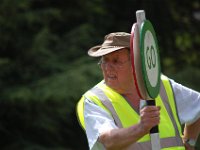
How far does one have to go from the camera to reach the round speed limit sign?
4.11 m

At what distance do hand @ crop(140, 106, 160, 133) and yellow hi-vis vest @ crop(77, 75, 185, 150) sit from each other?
A: 1.27ft

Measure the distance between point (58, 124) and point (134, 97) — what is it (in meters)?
5.05

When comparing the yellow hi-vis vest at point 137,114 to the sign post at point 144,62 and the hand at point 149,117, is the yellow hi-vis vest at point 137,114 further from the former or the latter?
the hand at point 149,117

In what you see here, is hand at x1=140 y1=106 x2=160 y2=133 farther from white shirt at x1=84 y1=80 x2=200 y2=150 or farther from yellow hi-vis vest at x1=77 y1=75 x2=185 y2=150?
yellow hi-vis vest at x1=77 y1=75 x2=185 y2=150

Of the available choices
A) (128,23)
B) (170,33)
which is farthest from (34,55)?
(170,33)

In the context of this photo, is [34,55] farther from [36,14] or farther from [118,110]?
[118,110]

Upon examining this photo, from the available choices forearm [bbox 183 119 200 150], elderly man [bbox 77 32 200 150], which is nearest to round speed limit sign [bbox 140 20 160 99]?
elderly man [bbox 77 32 200 150]

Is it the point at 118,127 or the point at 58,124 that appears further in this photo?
the point at 58,124

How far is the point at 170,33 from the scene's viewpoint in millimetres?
11930

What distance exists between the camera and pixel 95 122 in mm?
4410

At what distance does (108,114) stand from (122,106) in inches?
4.0

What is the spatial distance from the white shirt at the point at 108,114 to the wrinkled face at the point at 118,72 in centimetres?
16

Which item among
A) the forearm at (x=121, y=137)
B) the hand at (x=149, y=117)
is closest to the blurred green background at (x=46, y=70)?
the forearm at (x=121, y=137)

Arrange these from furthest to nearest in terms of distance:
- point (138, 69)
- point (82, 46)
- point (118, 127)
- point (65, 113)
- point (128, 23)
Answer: point (128, 23) → point (82, 46) → point (65, 113) → point (118, 127) → point (138, 69)
